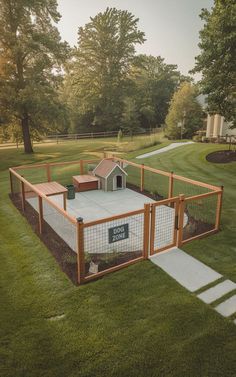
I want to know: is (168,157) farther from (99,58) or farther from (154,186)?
(99,58)

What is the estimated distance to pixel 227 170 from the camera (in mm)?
15469

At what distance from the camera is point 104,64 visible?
46281mm

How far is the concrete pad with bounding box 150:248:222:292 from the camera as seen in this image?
18.8ft

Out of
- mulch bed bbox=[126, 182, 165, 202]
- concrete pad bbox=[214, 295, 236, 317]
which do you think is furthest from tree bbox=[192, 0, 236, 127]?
concrete pad bbox=[214, 295, 236, 317]

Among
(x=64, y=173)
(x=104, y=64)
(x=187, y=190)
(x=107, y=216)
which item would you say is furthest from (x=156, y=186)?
(x=104, y=64)

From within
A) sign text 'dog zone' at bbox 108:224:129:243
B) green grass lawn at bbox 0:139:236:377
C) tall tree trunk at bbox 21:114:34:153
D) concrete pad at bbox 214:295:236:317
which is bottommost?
green grass lawn at bbox 0:139:236:377

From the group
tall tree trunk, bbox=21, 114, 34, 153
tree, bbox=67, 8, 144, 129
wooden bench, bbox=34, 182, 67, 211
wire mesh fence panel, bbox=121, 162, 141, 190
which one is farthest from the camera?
→ tree, bbox=67, 8, 144, 129

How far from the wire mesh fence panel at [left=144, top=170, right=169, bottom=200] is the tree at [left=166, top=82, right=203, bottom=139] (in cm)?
2049

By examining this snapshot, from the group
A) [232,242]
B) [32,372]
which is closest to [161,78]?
[232,242]

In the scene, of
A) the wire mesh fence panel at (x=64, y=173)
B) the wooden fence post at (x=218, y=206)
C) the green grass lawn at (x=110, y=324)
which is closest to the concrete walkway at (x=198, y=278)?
the green grass lawn at (x=110, y=324)

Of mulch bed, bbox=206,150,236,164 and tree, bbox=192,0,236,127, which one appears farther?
mulch bed, bbox=206,150,236,164

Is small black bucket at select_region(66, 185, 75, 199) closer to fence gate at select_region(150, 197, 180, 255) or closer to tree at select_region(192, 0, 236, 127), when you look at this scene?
fence gate at select_region(150, 197, 180, 255)

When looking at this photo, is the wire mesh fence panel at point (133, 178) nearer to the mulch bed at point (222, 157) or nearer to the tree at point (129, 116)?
the mulch bed at point (222, 157)

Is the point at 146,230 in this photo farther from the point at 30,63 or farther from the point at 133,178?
the point at 30,63
